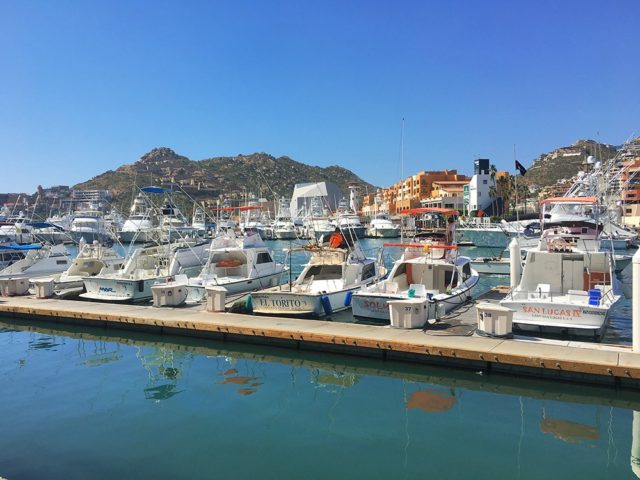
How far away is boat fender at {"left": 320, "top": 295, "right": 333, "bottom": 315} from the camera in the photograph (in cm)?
1957

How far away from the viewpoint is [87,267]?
29422mm

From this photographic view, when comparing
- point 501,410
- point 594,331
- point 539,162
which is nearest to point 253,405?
point 501,410

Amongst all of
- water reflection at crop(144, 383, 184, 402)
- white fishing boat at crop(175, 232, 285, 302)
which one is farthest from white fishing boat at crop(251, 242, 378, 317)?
water reflection at crop(144, 383, 184, 402)

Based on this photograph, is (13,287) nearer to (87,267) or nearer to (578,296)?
(87,267)

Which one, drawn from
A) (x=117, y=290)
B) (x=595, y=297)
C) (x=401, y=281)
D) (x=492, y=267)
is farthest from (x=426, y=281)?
(x=492, y=267)

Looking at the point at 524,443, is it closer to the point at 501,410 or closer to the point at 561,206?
the point at 501,410

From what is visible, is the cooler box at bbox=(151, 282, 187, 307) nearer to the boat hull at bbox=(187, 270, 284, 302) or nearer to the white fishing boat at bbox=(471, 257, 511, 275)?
the boat hull at bbox=(187, 270, 284, 302)

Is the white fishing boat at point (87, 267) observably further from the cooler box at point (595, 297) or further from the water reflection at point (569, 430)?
the water reflection at point (569, 430)

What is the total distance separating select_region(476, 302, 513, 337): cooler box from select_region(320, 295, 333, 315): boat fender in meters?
6.22

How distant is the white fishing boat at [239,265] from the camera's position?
2538 centimetres

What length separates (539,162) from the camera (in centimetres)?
19462

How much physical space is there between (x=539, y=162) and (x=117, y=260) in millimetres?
189196

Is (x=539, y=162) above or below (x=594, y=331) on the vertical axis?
above

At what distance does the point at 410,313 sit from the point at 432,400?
4.12 metres
